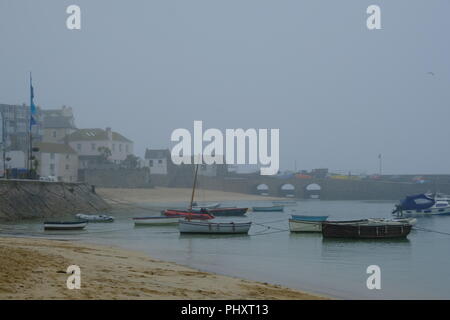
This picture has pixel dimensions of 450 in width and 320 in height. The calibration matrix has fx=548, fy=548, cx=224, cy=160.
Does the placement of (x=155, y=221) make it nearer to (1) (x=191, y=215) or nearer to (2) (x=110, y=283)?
(1) (x=191, y=215)

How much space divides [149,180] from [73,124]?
22.6m

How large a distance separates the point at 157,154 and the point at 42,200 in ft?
236

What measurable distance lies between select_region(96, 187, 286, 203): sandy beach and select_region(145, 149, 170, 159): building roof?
10.0 metres

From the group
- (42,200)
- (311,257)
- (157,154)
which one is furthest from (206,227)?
(157,154)

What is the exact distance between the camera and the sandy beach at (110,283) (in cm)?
1210

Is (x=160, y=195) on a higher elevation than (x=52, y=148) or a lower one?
lower

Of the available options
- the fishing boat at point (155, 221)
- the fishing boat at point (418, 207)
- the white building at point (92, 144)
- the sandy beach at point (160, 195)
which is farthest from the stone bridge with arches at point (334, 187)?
the fishing boat at point (155, 221)

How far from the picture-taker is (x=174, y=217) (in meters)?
49.3

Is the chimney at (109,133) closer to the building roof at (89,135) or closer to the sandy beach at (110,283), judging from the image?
the building roof at (89,135)

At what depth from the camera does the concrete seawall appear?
51.3 meters

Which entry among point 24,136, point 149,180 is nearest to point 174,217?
point 24,136

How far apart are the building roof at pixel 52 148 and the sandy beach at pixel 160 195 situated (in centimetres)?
1030

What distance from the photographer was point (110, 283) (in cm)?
1440
